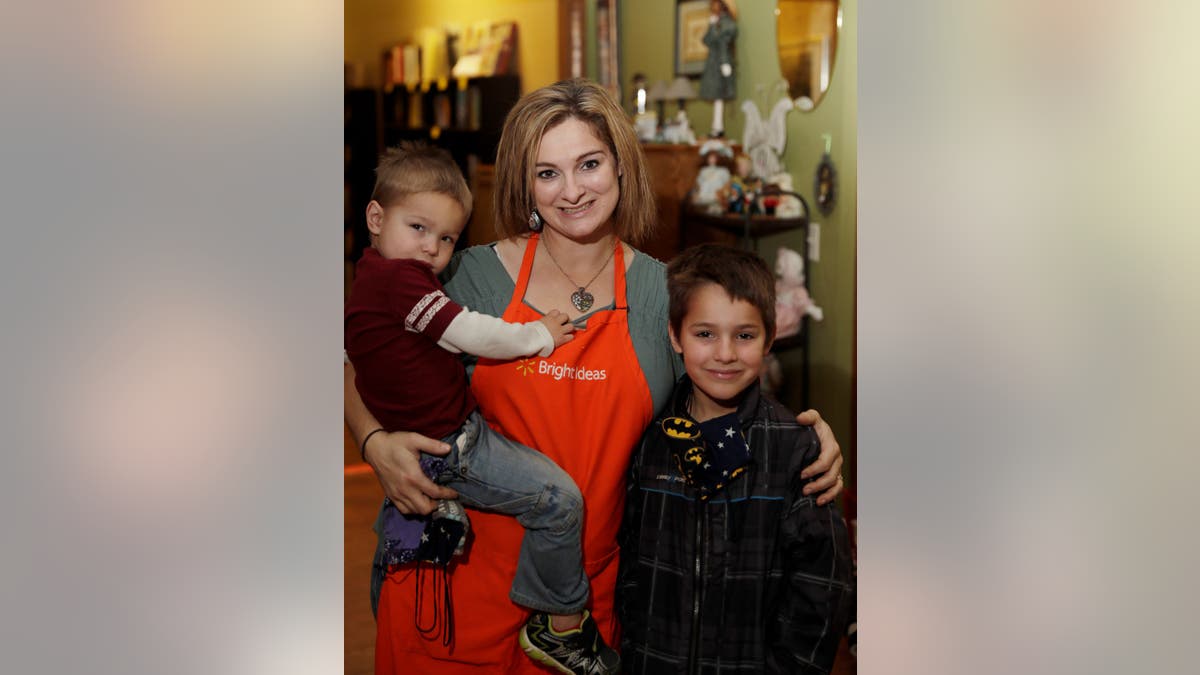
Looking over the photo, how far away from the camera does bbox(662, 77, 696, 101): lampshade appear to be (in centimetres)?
442

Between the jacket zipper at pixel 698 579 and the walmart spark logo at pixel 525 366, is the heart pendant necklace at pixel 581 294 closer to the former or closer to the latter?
the walmart spark logo at pixel 525 366

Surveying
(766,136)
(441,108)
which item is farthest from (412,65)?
(766,136)

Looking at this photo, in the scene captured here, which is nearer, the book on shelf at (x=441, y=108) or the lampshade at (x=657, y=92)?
the book on shelf at (x=441, y=108)

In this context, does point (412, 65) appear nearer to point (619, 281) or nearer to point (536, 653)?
point (619, 281)

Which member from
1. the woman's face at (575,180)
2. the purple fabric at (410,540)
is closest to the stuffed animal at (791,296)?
the woman's face at (575,180)

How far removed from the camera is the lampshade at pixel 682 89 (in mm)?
4422

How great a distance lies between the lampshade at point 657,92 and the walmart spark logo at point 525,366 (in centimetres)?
304

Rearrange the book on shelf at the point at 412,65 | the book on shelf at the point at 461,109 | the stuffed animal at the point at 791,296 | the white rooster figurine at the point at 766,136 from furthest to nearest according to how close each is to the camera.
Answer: the book on shelf at the point at 412,65, the book on shelf at the point at 461,109, the white rooster figurine at the point at 766,136, the stuffed animal at the point at 791,296

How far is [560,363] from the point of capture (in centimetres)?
170

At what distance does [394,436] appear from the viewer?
165 cm

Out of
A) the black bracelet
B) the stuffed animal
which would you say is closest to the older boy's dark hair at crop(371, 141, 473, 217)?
the black bracelet
